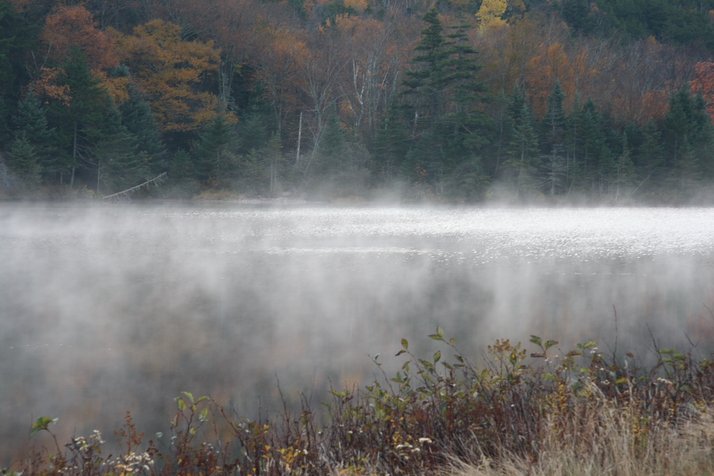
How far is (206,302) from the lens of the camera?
A: 14156 millimetres

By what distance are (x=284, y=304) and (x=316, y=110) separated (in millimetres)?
46060

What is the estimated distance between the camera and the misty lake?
29.3 ft

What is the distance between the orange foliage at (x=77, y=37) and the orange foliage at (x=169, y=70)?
3.02m

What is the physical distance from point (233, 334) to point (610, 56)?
67.4m

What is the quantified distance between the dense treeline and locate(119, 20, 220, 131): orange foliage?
148mm

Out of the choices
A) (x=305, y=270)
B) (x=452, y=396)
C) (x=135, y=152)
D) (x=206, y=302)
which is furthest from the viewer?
(x=135, y=152)

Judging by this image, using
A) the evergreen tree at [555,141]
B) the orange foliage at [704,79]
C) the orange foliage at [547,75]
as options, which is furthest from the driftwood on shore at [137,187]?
the orange foliage at [704,79]

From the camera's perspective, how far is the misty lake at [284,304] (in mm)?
8938

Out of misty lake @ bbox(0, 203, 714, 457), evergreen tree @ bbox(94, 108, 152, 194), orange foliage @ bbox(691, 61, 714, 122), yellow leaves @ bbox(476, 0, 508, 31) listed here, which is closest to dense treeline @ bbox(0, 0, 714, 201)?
evergreen tree @ bbox(94, 108, 152, 194)

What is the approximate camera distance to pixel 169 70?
2144 inches

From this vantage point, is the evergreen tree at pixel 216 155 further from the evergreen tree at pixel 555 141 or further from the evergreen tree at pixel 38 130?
the evergreen tree at pixel 555 141

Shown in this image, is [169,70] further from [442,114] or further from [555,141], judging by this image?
[555,141]

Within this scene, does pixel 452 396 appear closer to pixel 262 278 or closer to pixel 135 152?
pixel 262 278

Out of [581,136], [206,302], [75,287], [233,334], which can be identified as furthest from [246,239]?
[581,136]
